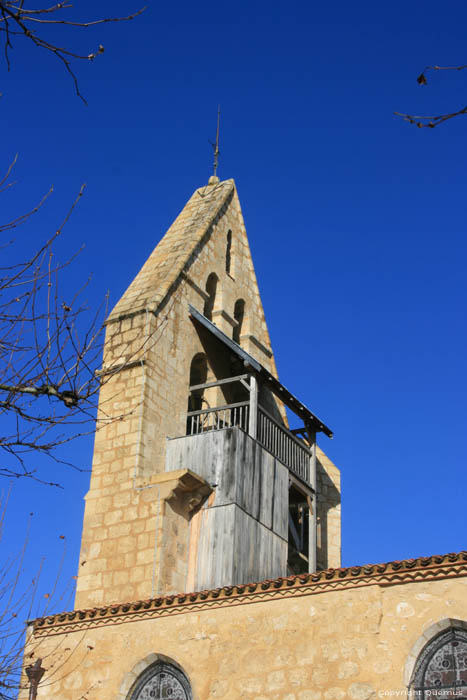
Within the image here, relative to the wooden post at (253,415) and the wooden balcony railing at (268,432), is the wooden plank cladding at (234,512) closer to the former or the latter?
the wooden post at (253,415)

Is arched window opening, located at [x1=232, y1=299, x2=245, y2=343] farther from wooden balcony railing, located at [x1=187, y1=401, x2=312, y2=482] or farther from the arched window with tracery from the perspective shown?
the arched window with tracery

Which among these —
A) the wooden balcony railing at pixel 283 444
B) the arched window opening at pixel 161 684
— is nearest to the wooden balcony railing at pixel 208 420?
the wooden balcony railing at pixel 283 444

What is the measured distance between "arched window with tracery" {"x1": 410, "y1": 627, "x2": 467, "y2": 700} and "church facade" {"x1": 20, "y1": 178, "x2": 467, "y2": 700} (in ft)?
0.06

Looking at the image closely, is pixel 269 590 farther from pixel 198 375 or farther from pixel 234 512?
pixel 198 375

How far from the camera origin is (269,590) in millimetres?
12203

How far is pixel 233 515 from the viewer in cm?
1694

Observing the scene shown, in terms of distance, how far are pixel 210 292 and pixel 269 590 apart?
414 inches

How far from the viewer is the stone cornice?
1121cm

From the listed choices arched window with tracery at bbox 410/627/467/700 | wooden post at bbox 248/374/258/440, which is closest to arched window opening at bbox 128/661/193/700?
arched window with tracery at bbox 410/627/467/700

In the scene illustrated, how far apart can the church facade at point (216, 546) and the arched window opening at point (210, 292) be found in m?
0.04

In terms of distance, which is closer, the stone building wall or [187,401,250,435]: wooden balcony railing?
the stone building wall

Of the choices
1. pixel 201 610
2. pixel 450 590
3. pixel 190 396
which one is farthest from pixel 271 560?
pixel 450 590

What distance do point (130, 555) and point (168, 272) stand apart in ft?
19.4

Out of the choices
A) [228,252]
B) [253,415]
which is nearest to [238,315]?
[228,252]
